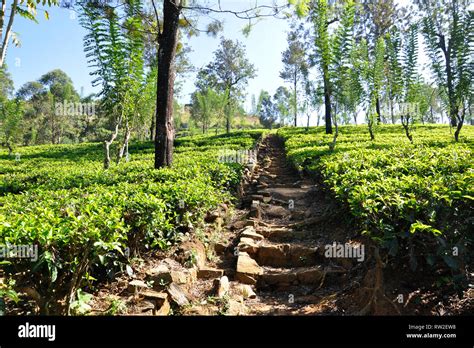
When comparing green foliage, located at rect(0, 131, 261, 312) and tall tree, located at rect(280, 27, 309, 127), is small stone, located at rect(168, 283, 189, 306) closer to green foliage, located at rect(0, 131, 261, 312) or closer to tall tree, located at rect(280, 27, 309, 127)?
green foliage, located at rect(0, 131, 261, 312)

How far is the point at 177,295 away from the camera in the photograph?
368 cm

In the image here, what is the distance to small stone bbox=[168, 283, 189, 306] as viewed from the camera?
361 centimetres

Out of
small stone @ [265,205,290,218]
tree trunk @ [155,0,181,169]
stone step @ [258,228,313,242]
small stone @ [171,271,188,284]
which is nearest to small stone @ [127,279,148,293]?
small stone @ [171,271,188,284]

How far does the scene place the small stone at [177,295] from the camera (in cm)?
361

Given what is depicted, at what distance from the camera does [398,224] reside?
3.39 metres

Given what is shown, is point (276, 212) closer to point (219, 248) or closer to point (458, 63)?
point (219, 248)

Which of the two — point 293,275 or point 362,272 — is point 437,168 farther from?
point 293,275

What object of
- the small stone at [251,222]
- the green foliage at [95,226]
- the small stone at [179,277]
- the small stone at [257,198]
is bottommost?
the small stone at [179,277]

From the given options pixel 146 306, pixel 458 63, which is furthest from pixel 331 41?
pixel 146 306

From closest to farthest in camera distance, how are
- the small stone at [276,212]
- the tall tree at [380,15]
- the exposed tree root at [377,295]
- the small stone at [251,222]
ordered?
the exposed tree root at [377,295] → the small stone at [251,222] → the small stone at [276,212] → the tall tree at [380,15]

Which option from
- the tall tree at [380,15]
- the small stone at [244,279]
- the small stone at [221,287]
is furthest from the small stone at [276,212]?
the tall tree at [380,15]

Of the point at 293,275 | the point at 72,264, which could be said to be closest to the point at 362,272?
the point at 293,275

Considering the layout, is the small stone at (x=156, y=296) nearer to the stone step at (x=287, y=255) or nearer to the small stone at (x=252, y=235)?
the stone step at (x=287, y=255)

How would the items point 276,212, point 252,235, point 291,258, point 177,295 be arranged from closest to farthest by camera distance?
point 177,295
point 291,258
point 252,235
point 276,212
